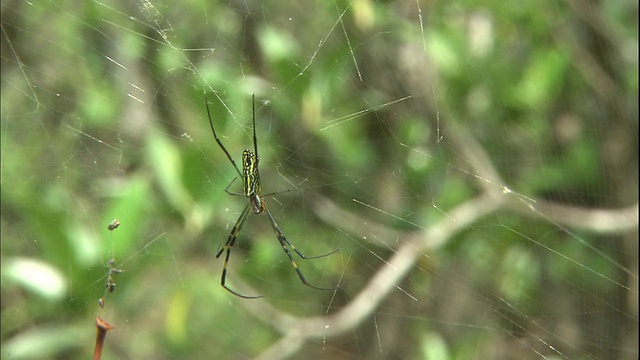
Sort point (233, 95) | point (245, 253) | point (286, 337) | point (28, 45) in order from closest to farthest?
point (233, 95)
point (286, 337)
point (245, 253)
point (28, 45)

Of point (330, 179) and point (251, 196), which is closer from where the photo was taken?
point (251, 196)

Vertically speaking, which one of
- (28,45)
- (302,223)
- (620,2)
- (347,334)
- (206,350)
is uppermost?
(620,2)

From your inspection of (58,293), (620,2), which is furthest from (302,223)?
(620,2)

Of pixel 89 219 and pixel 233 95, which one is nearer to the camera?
pixel 233 95

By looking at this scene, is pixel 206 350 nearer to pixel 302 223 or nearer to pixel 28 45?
pixel 302 223

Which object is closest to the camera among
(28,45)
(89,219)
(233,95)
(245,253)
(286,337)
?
(233,95)

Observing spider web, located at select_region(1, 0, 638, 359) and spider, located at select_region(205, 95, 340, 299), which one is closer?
spider, located at select_region(205, 95, 340, 299)

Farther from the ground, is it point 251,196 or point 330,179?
point 251,196

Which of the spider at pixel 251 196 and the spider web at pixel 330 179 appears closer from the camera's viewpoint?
the spider at pixel 251 196
